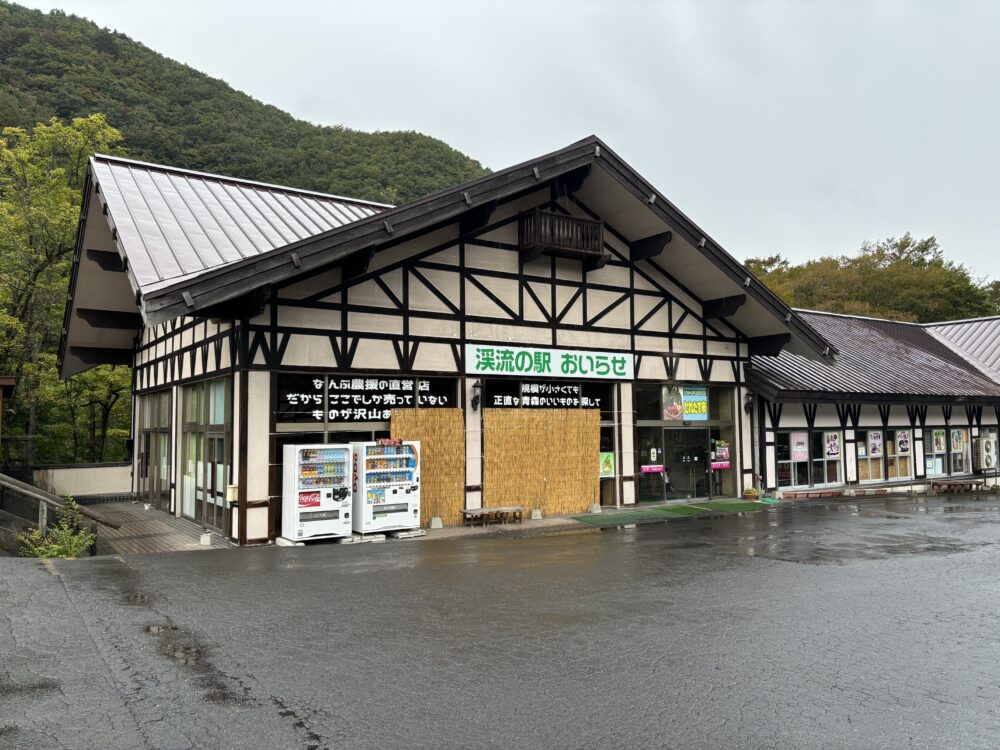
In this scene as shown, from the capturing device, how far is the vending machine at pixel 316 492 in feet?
36.7

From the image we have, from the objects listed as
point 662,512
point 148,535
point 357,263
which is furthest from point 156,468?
point 662,512

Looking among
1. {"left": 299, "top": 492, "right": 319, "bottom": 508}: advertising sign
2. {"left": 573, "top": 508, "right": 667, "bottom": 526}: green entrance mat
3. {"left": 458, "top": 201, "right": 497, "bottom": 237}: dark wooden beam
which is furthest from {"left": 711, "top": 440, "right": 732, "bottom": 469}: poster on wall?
{"left": 299, "top": 492, "right": 319, "bottom": 508}: advertising sign

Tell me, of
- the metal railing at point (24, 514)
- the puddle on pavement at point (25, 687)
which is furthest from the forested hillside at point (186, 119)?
the puddle on pavement at point (25, 687)

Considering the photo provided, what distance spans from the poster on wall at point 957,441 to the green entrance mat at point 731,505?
11.1 m

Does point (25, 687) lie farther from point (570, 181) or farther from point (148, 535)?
point (570, 181)

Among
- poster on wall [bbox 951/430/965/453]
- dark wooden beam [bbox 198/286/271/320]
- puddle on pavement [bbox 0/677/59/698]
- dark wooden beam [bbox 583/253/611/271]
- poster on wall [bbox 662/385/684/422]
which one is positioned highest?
dark wooden beam [bbox 583/253/611/271]

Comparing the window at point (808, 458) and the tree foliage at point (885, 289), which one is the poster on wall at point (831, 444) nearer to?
the window at point (808, 458)

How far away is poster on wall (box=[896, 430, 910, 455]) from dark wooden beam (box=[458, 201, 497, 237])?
52.6 ft

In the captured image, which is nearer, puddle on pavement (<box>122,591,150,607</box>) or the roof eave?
puddle on pavement (<box>122,591,150,607</box>)

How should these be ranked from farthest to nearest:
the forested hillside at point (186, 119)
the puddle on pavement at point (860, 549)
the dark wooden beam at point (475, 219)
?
the forested hillside at point (186, 119) < the dark wooden beam at point (475, 219) < the puddle on pavement at point (860, 549)

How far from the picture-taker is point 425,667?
535cm

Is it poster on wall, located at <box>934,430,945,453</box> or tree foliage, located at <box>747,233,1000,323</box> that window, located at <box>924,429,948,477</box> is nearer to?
poster on wall, located at <box>934,430,945,453</box>

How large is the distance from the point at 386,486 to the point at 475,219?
18.3 feet

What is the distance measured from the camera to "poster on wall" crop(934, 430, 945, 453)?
76.9 ft
